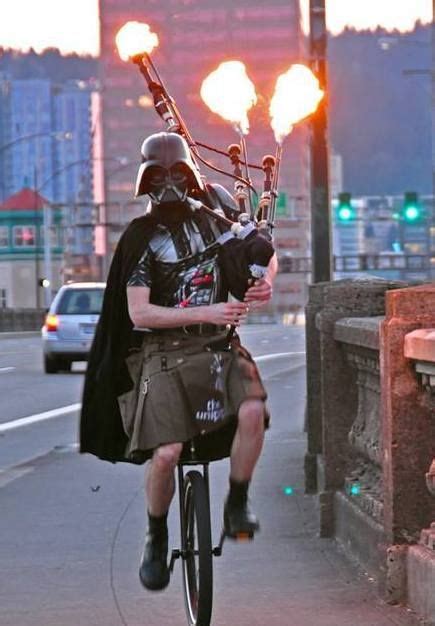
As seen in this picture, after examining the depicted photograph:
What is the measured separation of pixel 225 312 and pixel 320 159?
11.6 metres

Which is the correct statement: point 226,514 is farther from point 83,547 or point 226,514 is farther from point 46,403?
point 46,403

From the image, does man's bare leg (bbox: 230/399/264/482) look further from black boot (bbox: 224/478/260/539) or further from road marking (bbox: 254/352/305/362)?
road marking (bbox: 254/352/305/362)

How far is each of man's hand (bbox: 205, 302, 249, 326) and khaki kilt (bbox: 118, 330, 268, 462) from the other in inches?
7.2

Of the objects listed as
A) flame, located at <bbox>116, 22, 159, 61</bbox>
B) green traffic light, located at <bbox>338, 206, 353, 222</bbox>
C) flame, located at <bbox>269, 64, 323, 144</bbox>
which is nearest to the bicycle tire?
flame, located at <bbox>269, 64, 323, 144</bbox>

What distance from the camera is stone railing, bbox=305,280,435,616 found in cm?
680

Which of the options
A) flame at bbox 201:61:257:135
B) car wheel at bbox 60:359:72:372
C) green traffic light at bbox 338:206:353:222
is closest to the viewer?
flame at bbox 201:61:257:135

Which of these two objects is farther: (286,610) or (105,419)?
(286,610)

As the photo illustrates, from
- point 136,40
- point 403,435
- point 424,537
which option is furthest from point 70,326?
point 424,537

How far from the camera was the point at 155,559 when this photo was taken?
20.4ft

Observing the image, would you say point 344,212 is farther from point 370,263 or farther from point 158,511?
point 370,263

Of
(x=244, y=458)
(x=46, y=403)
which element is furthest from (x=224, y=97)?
(x=46, y=403)

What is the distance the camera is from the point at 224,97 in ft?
24.0

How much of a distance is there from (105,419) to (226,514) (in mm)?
580

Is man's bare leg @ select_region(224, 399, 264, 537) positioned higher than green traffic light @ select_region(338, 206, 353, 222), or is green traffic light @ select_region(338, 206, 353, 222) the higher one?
green traffic light @ select_region(338, 206, 353, 222)
